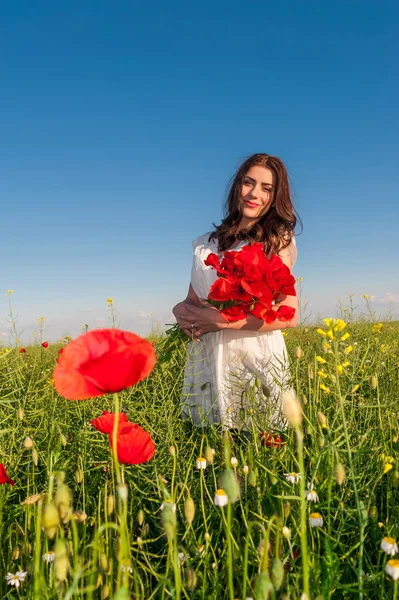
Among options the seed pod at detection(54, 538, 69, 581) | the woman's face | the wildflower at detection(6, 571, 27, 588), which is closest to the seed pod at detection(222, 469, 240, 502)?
the seed pod at detection(54, 538, 69, 581)

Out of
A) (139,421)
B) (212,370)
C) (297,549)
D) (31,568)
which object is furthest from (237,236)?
(31,568)

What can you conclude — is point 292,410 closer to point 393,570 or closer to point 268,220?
point 393,570

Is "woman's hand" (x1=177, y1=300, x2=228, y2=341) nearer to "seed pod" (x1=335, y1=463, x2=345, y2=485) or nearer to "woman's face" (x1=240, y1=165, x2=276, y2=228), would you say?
"woman's face" (x1=240, y1=165, x2=276, y2=228)

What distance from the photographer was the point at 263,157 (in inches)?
134

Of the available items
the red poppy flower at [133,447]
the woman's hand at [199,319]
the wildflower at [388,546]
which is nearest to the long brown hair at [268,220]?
the woman's hand at [199,319]

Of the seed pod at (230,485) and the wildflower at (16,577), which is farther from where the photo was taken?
the wildflower at (16,577)

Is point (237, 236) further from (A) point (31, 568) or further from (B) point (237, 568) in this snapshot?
(A) point (31, 568)

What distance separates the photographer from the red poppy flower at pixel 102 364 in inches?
39.5

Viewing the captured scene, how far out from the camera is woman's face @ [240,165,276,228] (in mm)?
3262

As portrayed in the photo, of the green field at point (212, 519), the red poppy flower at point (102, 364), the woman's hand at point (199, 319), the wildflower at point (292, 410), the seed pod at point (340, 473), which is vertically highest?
the woman's hand at point (199, 319)

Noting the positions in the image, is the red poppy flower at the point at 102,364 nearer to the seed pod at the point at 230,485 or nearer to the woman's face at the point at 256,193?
the seed pod at the point at 230,485

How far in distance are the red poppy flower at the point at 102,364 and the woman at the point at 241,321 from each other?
1.55 m

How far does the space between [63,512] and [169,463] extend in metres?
1.24

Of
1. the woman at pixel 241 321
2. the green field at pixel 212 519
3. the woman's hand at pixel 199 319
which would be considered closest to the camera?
the green field at pixel 212 519
